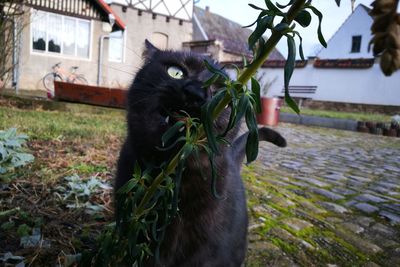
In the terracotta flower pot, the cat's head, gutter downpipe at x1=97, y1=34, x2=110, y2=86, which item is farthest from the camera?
gutter downpipe at x1=97, y1=34, x2=110, y2=86

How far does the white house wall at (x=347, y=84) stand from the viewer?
1471 centimetres

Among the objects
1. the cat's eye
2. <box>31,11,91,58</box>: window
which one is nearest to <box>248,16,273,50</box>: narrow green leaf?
the cat's eye

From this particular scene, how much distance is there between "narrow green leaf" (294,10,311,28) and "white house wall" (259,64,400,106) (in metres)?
14.5

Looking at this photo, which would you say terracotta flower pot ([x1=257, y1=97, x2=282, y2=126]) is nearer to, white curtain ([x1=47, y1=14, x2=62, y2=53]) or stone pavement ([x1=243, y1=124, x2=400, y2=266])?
stone pavement ([x1=243, y1=124, x2=400, y2=266])

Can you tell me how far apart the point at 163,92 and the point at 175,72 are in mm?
325

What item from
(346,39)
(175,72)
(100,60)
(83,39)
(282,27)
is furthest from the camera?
(346,39)

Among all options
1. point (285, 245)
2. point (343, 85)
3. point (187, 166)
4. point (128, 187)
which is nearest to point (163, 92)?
point (187, 166)

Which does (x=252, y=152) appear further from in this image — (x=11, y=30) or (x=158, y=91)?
(x=11, y=30)

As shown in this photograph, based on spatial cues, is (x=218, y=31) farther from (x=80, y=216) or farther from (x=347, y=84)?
(x=80, y=216)

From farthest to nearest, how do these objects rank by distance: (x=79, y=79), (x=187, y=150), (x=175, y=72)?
(x=79, y=79) < (x=175, y=72) < (x=187, y=150)

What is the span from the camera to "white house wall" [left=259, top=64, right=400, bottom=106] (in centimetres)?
1471

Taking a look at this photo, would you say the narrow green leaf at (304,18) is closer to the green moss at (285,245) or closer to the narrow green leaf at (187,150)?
the narrow green leaf at (187,150)

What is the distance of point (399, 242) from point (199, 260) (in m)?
1.48

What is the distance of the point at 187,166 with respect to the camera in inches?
54.4
